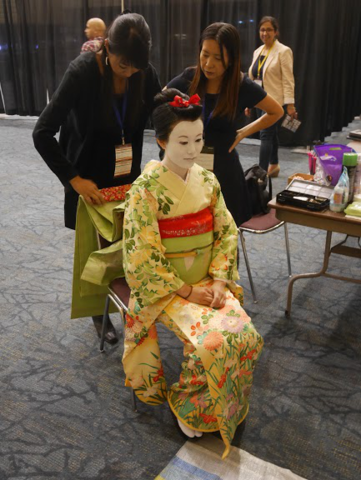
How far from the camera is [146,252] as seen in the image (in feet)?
5.37

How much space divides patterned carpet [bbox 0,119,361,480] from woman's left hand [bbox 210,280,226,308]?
464 millimetres

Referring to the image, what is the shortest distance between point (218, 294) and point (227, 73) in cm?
96

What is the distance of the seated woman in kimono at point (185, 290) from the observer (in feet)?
5.19

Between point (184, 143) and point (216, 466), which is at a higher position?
point (184, 143)

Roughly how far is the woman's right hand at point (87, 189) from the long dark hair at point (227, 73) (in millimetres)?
624

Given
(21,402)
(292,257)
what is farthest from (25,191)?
(21,402)

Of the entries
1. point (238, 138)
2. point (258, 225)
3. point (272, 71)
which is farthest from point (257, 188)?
point (272, 71)

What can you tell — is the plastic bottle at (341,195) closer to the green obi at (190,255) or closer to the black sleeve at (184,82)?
the green obi at (190,255)

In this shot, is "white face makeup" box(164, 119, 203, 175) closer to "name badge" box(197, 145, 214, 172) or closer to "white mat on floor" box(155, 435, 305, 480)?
"name badge" box(197, 145, 214, 172)

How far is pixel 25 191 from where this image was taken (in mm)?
4309

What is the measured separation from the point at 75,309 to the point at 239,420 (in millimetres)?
814

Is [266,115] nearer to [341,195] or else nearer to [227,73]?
[227,73]

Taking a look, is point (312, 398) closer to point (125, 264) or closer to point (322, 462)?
point (322, 462)

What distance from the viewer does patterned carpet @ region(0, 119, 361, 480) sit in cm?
165
